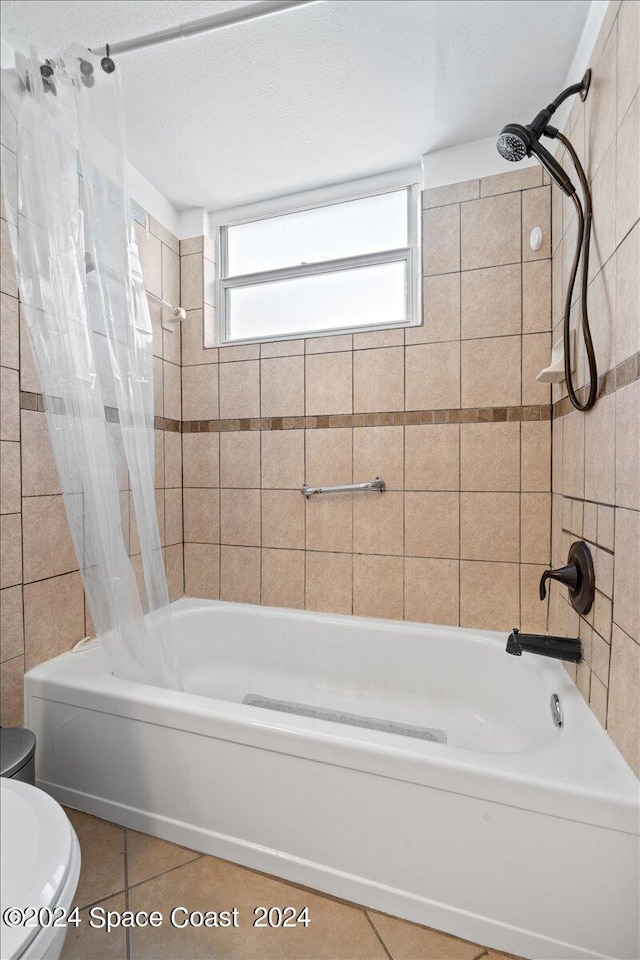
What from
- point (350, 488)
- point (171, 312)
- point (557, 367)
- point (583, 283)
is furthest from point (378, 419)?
point (171, 312)

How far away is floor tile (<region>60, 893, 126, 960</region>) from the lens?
1.08 metres

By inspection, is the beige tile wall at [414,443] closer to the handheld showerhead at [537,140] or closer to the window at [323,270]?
the window at [323,270]

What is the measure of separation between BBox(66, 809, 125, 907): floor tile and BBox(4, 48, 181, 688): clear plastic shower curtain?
1.48 feet

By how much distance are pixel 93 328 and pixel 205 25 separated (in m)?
0.88

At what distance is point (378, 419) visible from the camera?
2033 millimetres

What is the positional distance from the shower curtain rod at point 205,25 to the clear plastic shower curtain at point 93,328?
0.28ft

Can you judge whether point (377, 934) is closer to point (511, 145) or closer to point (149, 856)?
point (149, 856)

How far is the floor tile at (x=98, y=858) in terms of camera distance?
4.05ft

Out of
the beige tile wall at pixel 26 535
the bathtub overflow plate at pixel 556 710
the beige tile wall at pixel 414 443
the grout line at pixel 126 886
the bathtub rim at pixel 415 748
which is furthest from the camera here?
the beige tile wall at pixel 414 443

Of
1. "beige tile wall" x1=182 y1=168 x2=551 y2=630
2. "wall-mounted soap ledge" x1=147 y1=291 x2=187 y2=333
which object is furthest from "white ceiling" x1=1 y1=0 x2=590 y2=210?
"wall-mounted soap ledge" x1=147 y1=291 x2=187 y2=333

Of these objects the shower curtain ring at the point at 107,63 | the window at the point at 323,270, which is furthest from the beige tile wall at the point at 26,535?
the window at the point at 323,270

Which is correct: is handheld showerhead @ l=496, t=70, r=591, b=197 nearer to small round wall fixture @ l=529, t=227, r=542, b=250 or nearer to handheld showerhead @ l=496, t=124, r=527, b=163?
handheld showerhead @ l=496, t=124, r=527, b=163

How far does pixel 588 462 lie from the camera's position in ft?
A: 4.50

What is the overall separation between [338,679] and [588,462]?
4.43 ft
